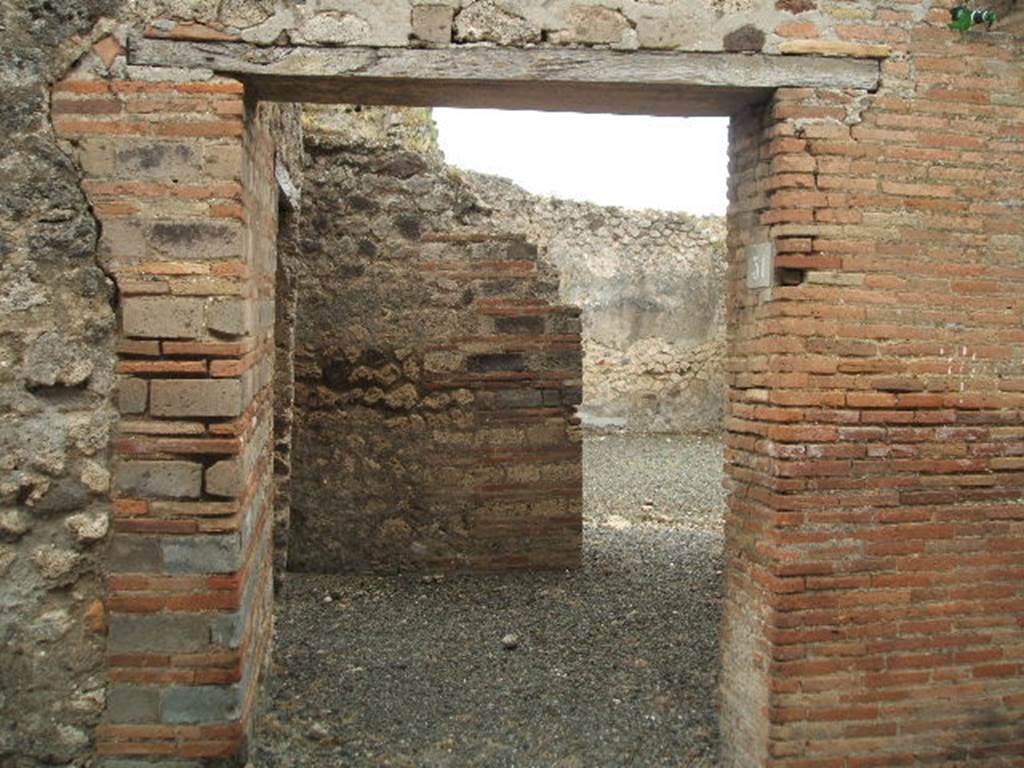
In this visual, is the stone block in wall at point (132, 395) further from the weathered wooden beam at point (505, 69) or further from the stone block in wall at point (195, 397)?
the weathered wooden beam at point (505, 69)

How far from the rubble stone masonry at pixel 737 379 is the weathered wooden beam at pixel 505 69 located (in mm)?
53

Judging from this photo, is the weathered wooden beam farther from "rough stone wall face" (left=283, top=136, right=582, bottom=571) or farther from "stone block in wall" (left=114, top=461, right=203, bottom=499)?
"rough stone wall face" (left=283, top=136, right=582, bottom=571)

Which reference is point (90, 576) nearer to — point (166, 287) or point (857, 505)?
point (166, 287)

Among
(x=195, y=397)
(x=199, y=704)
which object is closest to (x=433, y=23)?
(x=195, y=397)

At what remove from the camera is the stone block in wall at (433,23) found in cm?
348

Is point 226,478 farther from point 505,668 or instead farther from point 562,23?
point 505,668

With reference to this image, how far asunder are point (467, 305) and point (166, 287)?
3.37 m

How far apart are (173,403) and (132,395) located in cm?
15

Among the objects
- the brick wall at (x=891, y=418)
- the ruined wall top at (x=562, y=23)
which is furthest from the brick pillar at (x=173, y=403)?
the brick wall at (x=891, y=418)

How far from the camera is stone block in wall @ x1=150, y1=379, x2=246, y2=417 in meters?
3.42

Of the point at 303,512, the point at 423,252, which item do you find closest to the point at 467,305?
the point at 423,252

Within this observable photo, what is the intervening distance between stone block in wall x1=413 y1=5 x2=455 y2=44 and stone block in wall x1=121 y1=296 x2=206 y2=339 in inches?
50.6

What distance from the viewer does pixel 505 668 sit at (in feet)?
16.9

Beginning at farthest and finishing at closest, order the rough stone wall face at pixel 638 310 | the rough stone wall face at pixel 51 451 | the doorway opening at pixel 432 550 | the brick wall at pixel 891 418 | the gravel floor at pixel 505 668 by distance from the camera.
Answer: the rough stone wall face at pixel 638 310, the doorway opening at pixel 432 550, the gravel floor at pixel 505 668, the brick wall at pixel 891 418, the rough stone wall face at pixel 51 451
